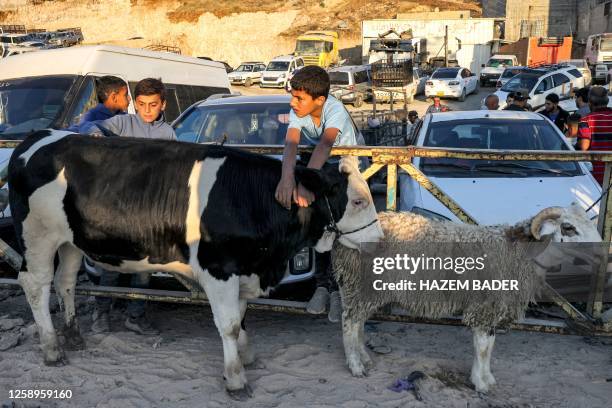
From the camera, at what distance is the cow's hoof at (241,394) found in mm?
3648

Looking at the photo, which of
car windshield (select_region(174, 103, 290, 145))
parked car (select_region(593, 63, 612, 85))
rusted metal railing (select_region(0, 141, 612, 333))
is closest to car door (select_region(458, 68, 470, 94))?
parked car (select_region(593, 63, 612, 85))

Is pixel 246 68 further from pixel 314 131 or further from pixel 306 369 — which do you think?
pixel 306 369

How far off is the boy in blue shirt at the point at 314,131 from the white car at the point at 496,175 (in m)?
1.32

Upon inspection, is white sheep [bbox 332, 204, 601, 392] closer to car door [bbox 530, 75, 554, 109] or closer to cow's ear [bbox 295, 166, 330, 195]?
cow's ear [bbox 295, 166, 330, 195]

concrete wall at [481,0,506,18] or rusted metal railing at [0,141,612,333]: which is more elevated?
concrete wall at [481,0,506,18]

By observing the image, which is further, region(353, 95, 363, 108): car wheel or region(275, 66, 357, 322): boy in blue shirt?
region(353, 95, 363, 108): car wheel

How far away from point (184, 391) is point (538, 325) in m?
2.54

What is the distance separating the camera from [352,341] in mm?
3971

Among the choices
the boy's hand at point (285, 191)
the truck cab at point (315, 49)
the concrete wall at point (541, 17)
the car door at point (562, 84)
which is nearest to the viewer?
the boy's hand at point (285, 191)

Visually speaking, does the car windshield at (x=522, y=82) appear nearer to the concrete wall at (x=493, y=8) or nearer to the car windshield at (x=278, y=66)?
the car windshield at (x=278, y=66)

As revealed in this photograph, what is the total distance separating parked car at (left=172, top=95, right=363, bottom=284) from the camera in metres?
6.21

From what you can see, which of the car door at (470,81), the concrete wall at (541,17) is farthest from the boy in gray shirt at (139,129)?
the concrete wall at (541,17)

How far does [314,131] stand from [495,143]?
3.19m

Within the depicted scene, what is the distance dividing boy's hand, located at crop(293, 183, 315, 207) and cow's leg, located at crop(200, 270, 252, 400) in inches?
25.6
